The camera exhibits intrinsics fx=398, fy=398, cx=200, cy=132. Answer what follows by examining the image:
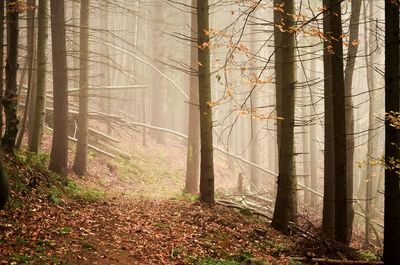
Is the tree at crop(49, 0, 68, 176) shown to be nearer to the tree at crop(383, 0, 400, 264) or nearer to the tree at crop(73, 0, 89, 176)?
the tree at crop(73, 0, 89, 176)

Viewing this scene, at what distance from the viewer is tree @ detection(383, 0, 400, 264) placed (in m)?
7.25

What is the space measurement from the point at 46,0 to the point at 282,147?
29.4ft

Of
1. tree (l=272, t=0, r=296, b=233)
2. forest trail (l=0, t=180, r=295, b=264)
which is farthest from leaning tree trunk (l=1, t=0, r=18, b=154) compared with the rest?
tree (l=272, t=0, r=296, b=233)

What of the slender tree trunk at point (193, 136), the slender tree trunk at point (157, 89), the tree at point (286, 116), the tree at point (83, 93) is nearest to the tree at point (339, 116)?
the tree at point (286, 116)

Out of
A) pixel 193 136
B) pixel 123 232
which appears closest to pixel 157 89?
pixel 193 136

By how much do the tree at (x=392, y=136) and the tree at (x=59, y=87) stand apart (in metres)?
10.1

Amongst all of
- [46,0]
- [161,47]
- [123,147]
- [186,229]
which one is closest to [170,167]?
[123,147]

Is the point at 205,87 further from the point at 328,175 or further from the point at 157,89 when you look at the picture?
the point at 157,89

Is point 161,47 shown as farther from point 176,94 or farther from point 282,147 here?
point 282,147

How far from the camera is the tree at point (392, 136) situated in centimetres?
725

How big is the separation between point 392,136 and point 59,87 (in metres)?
10.8

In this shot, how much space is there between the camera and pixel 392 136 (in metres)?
7.35

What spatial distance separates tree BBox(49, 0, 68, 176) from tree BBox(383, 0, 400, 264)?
10.1 meters

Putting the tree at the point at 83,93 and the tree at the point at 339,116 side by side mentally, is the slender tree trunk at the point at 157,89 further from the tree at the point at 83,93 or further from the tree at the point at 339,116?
the tree at the point at 339,116
